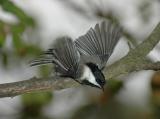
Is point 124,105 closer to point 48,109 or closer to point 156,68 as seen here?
point 48,109

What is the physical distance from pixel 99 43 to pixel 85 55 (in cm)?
7

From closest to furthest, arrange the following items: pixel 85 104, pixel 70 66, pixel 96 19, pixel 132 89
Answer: pixel 70 66 < pixel 96 19 < pixel 85 104 < pixel 132 89

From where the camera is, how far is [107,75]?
76 cm

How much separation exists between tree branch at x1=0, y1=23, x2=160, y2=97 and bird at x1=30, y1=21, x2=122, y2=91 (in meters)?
0.02

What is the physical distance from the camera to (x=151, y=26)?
4.55 feet

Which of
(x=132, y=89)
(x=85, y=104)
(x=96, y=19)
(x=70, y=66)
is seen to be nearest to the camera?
(x=70, y=66)

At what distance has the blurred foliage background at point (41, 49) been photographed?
101 cm

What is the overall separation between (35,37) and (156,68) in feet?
1.87

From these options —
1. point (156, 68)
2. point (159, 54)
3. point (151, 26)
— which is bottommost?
point (156, 68)

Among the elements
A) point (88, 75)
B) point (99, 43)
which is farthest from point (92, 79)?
point (99, 43)

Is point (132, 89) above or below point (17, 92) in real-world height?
above

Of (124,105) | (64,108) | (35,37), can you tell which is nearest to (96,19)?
(35,37)

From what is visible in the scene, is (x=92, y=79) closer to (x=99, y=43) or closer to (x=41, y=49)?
(x=99, y=43)

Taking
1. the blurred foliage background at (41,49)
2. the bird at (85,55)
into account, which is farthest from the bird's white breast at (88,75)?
the blurred foliage background at (41,49)
